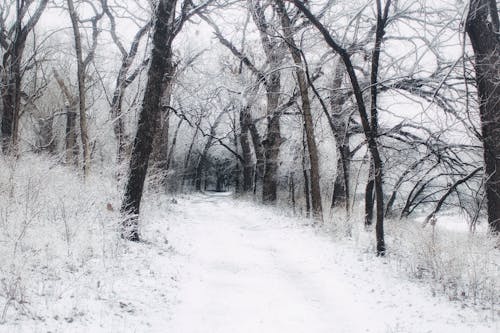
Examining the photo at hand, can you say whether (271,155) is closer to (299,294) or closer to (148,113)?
(148,113)

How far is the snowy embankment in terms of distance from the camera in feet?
13.4

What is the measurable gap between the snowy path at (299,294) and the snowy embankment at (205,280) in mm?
19

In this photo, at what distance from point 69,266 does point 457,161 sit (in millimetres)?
10279

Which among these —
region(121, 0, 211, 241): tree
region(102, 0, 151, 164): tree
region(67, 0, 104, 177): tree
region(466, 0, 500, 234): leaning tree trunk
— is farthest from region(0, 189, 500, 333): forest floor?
region(102, 0, 151, 164): tree

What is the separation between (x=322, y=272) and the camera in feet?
21.7

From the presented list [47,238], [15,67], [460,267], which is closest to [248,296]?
[47,238]

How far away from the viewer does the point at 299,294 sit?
5.53m

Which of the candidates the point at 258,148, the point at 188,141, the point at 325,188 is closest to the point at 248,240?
the point at 258,148

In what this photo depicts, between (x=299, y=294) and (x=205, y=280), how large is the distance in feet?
4.76

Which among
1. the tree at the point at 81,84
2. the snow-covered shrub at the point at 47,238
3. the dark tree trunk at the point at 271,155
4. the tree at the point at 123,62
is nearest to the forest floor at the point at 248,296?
the snow-covered shrub at the point at 47,238

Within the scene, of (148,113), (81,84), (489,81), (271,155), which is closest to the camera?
(489,81)

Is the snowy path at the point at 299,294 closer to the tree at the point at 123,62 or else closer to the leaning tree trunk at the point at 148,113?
the leaning tree trunk at the point at 148,113

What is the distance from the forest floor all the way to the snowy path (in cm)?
1

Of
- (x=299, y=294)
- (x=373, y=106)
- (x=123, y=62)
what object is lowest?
(x=299, y=294)
